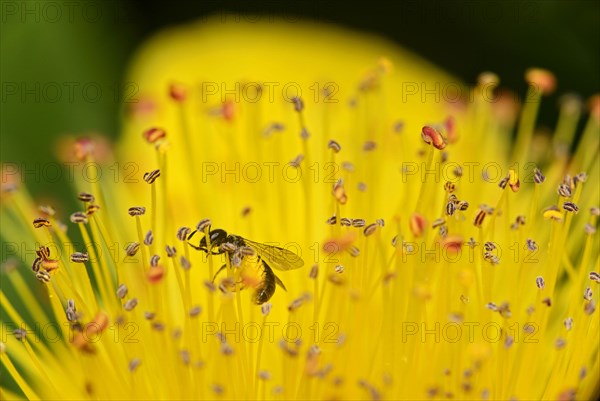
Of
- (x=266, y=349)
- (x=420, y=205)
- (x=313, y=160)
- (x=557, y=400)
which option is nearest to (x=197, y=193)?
(x=313, y=160)

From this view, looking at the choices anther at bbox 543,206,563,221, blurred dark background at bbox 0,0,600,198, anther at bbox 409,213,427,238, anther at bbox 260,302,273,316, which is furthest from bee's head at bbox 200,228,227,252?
blurred dark background at bbox 0,0,600,198

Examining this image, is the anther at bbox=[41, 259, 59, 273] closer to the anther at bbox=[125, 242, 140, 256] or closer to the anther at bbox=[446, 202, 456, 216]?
the anther at bbox=[125, 242, 140, 256]

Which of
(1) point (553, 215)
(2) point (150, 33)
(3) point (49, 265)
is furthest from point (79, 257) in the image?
(2) point (150, 33)

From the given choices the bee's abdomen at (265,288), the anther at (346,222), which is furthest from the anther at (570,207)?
the bee's abdomen at (265,288)

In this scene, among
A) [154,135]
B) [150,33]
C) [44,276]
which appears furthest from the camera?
[150,33]

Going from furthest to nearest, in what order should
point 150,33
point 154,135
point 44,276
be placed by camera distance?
point 150,33 < point 154,135 < point 44,276

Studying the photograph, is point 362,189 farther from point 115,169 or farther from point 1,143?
point 1,143

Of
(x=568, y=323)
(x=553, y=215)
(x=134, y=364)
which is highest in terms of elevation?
(x=553, y=215)

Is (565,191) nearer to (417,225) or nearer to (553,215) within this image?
(553,215)
